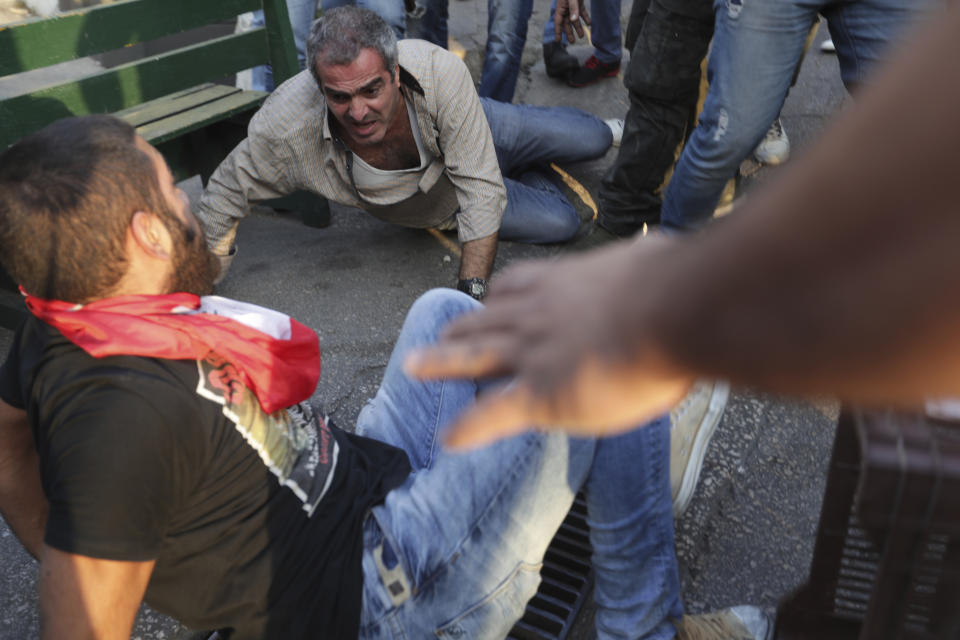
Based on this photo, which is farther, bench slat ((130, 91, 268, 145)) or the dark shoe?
the dark shoe

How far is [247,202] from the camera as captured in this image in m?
3.15

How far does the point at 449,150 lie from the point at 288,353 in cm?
163

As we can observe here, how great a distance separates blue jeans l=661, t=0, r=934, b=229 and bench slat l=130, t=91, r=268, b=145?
1788 mm

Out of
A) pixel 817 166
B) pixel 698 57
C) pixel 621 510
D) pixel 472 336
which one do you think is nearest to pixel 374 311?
pixel 698 57

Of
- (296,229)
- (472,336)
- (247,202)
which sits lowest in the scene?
(296,229)

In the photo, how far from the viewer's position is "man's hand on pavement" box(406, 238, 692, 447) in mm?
539

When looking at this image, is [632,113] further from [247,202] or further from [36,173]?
[36,173]

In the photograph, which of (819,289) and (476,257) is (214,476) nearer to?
(819,289)

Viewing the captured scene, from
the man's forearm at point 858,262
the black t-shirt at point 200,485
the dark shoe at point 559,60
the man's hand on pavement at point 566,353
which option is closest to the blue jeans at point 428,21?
the dark shoe at point 559,60

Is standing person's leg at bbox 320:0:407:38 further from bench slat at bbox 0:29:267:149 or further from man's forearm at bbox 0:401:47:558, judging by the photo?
man's forearm at bbox 0:401:47:558

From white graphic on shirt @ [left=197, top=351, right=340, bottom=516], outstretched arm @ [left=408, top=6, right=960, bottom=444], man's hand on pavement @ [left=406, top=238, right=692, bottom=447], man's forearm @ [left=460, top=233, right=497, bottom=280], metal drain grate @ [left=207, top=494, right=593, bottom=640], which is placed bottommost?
metal drain grate @ [left=207, top=494, right=593, bottom=640]

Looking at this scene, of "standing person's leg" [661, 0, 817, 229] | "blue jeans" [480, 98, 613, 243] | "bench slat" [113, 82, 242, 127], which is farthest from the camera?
"blue jeans" [480, 98, 613, 243]

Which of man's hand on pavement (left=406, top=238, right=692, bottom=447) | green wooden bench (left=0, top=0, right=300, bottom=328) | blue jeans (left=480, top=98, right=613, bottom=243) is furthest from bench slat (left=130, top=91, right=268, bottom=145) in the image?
man's hand on pavement (left=406, top=238, right=692, bottom=447)

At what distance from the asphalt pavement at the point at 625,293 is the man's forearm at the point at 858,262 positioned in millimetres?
73
